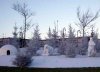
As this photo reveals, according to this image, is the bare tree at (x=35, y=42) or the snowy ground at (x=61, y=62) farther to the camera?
the bare tree at (x=35, y=42)

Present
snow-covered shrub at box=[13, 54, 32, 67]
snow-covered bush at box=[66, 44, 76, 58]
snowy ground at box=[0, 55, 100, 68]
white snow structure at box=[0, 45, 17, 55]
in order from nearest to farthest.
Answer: snow-covered shrub at box=[13, 54, 32, 67]
snowy ground at box=[0, 55, 100, 68]
snow-covered bush at box=[66, 44, 76, 58]
white snow structure at box=[0, 45, 17, 55]

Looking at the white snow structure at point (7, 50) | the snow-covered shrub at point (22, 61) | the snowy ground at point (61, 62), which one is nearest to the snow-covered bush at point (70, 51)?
the snowy ground at point (61, 62)

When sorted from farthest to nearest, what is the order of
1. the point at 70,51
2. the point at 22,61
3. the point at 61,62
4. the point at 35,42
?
the point at 35,42 → the point at 70,51 → the point at 61,62 → the point at 22,61

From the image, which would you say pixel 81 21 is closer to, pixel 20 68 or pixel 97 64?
pixel 97 64

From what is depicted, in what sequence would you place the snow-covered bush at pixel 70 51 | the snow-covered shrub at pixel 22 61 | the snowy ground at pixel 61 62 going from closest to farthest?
the snow-covered shrub at pixel 22 61 < the snowy ground at pixel 61 62 < the snow-covered bush at pixel 70 51

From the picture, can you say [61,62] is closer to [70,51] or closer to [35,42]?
[70,51]

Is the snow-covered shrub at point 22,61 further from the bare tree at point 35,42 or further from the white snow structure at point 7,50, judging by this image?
the white snow structure at point 7,50

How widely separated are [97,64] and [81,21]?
59.7 ft

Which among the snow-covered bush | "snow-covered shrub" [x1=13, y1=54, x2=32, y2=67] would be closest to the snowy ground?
"snow-covered shrub" [x1=13, y1=54, x2=32, y2=67]

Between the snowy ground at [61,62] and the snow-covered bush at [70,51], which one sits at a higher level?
the snow-covered bush at [70,51]

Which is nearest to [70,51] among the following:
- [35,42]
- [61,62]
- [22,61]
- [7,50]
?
[61,62]

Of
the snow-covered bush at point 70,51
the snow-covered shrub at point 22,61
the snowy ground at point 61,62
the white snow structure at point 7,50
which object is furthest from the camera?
the white snow structure at point 7,50

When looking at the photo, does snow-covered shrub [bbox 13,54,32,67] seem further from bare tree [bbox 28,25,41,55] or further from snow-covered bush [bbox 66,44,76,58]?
bare tree [bbox 28,25,41,55]

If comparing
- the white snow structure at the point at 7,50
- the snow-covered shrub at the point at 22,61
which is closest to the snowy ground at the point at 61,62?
the snow-covered shrub at the point at 22,61
